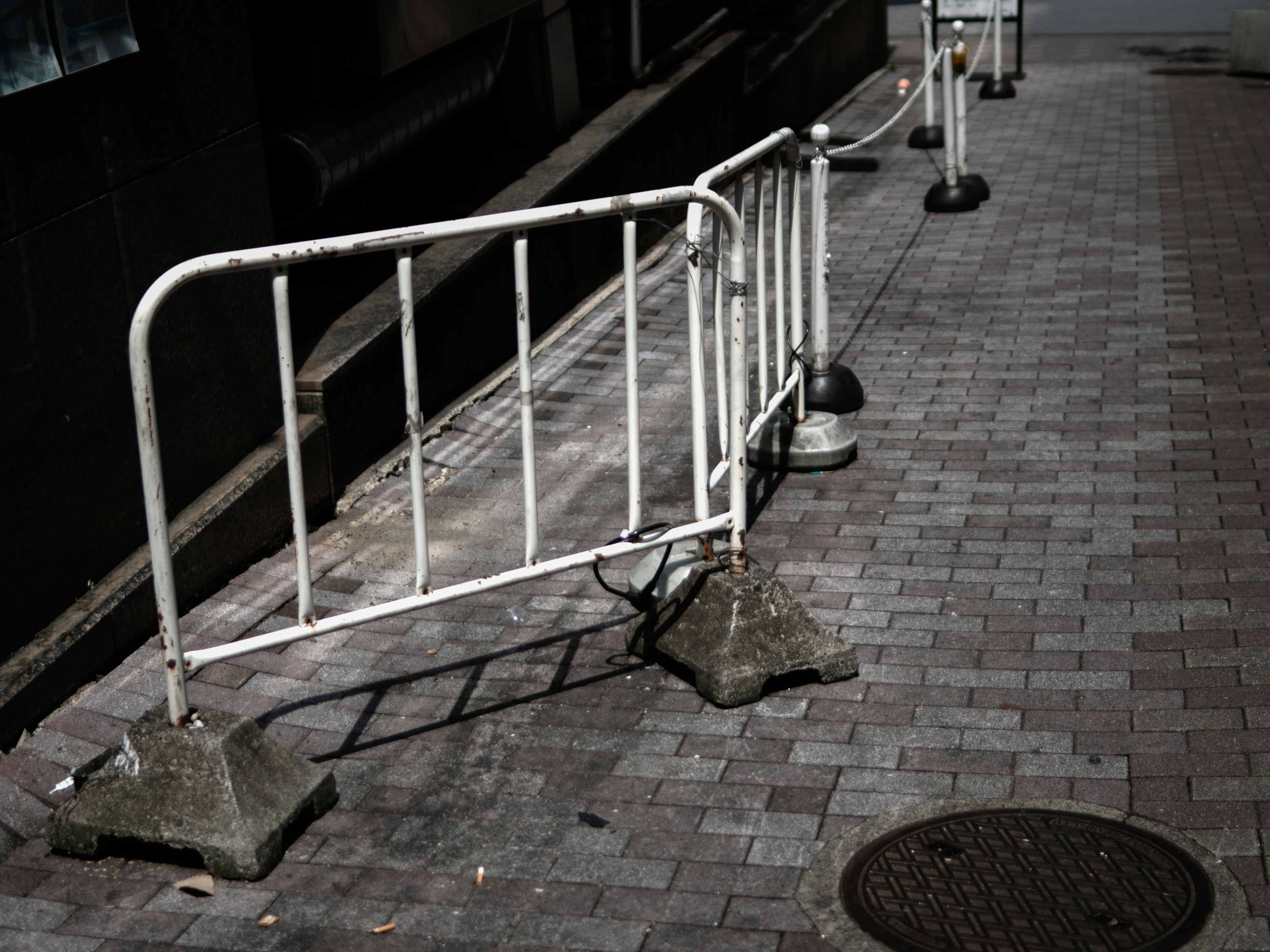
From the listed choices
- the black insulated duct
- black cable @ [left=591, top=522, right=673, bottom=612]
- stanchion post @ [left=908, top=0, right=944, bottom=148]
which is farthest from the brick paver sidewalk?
stanchion post @ [left=908, top=0, right=944, bottom=148]

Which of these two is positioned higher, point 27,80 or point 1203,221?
point 27,80

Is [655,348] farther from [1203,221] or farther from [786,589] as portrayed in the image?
[1203,221]

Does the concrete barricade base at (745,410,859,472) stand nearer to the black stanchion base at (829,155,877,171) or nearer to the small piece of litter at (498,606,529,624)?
the small piece of litter at (498,606,529,624)

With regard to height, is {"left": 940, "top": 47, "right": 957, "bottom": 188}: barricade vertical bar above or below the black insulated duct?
below

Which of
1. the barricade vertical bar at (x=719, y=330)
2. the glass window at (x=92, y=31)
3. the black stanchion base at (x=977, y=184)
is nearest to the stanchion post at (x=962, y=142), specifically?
the black stanchion base at (x=977, y=184)

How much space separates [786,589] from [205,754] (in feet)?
6.52

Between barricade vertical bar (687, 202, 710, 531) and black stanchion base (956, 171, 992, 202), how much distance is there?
7104 millimetres

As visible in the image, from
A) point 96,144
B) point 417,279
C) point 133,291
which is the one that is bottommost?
point 417,279

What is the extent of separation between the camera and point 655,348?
8555 millimetres

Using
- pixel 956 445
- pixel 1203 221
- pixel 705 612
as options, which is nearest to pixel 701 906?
pixel 705 612

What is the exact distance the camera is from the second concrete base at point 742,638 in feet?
15.4

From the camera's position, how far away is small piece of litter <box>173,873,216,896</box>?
3859 mm

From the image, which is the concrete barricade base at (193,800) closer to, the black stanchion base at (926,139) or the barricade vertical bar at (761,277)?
the barricade vertical bar at (761,277)

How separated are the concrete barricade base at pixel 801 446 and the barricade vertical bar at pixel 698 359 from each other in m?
1.70
